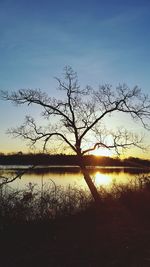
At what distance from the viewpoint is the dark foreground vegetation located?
10.3 metres

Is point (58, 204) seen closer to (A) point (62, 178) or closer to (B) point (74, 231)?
(B) point (74, 231)

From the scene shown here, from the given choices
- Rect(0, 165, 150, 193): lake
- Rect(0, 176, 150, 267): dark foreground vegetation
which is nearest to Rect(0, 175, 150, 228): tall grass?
Rect(0, 176, 150, 267): dark foreground vegetation

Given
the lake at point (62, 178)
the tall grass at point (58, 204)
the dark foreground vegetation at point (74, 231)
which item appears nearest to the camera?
the dark foreground vegetation at point (74, 231)

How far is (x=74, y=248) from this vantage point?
37.7ft

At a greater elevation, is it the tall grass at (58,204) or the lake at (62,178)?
the lake at (62,178)

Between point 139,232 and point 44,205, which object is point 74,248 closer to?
point 139,232

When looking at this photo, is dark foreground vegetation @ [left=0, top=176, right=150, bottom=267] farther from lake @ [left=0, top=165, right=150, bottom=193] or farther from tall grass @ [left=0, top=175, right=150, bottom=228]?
lake @ [left=0, top=165, right=150, bottom=193]

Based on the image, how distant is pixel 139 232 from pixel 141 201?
7409mm

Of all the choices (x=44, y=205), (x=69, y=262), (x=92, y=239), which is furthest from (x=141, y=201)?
(x=69, y=262)

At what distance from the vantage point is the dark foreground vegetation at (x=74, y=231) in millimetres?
10310

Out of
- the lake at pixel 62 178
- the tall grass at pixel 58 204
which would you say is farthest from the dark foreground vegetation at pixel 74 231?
the lake at pixel 62 178

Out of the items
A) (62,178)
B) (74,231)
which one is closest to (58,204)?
(74,231)

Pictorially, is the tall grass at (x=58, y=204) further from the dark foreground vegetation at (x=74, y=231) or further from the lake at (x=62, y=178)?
the lake at (x=62, y=178)

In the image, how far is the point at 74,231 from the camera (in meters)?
14.2
